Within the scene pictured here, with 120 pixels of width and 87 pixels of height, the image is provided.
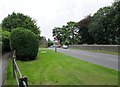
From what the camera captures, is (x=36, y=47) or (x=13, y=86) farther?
(x=36, y=47)

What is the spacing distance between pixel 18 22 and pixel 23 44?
16034mm

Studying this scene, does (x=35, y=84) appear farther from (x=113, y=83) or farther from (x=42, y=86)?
(x=113, y=83)

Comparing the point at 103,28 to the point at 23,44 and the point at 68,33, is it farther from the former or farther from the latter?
the point at 23,44

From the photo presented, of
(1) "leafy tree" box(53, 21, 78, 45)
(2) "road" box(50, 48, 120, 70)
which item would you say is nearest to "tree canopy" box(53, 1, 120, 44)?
(1) "leafy tree" box(53, 21, 78, 45)

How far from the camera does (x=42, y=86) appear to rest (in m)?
9.89

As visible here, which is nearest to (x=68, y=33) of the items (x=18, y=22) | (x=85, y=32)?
(x=85, y=32)

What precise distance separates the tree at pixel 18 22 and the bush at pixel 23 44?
1306 cm

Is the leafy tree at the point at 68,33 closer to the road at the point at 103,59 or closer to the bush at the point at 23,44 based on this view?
the road at the point at 103,59

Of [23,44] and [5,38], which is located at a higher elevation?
[5,38]

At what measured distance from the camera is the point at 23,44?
66.1 ft

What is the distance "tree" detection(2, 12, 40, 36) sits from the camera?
112 feet

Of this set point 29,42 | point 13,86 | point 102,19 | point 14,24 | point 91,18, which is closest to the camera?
point 13,86

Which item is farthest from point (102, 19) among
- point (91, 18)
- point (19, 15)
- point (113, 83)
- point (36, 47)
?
point (113, 83)

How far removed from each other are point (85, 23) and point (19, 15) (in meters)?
47.9
